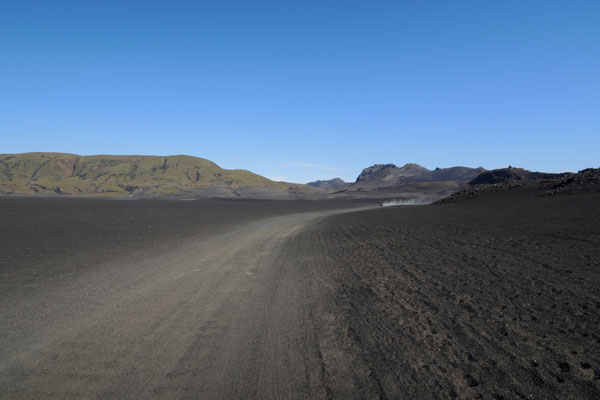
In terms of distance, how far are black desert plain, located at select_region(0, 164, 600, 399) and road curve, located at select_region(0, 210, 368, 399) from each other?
3 centimetres

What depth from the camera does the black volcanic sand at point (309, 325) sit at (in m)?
4.05

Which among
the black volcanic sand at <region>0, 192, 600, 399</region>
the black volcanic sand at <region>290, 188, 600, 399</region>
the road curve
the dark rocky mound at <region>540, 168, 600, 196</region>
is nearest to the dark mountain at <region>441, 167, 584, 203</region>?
the dark rocky mound at <region>540, 168, 600, 196</region>

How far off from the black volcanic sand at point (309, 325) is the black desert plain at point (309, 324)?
28 millimetres

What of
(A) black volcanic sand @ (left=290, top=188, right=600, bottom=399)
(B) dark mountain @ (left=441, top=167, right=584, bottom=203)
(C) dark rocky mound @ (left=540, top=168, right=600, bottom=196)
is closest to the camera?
(A) black volcanic sand @ (left=290, top=188, right=600, bottom=399)

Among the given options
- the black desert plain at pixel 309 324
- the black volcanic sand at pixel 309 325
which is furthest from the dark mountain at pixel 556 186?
the black volcanic sand at pixel 309 325

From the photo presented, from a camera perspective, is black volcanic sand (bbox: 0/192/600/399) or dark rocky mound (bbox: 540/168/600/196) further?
dark rocky mound (bbox: 540/168/600/196)

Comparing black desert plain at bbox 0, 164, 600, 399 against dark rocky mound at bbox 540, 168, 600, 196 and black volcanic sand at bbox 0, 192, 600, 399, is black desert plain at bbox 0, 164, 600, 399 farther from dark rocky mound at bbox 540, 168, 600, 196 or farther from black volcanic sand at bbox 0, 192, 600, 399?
dark rocky mound at bbox 540, 168, 600, 196

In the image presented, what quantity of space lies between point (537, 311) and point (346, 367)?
12.8 ft

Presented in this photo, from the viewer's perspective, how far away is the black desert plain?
4.05 m

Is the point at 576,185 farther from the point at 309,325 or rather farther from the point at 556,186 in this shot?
the point at 309,325

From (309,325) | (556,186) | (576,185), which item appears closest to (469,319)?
(309,325)

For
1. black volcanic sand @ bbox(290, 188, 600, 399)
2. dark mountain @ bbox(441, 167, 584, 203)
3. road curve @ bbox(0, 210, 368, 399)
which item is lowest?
road curve @ bbox(0, 210, 368, 399)

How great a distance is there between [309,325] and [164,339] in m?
2.33

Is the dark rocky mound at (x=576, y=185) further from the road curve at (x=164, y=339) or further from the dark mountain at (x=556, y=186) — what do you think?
the road curve at (x=164, y=339)
